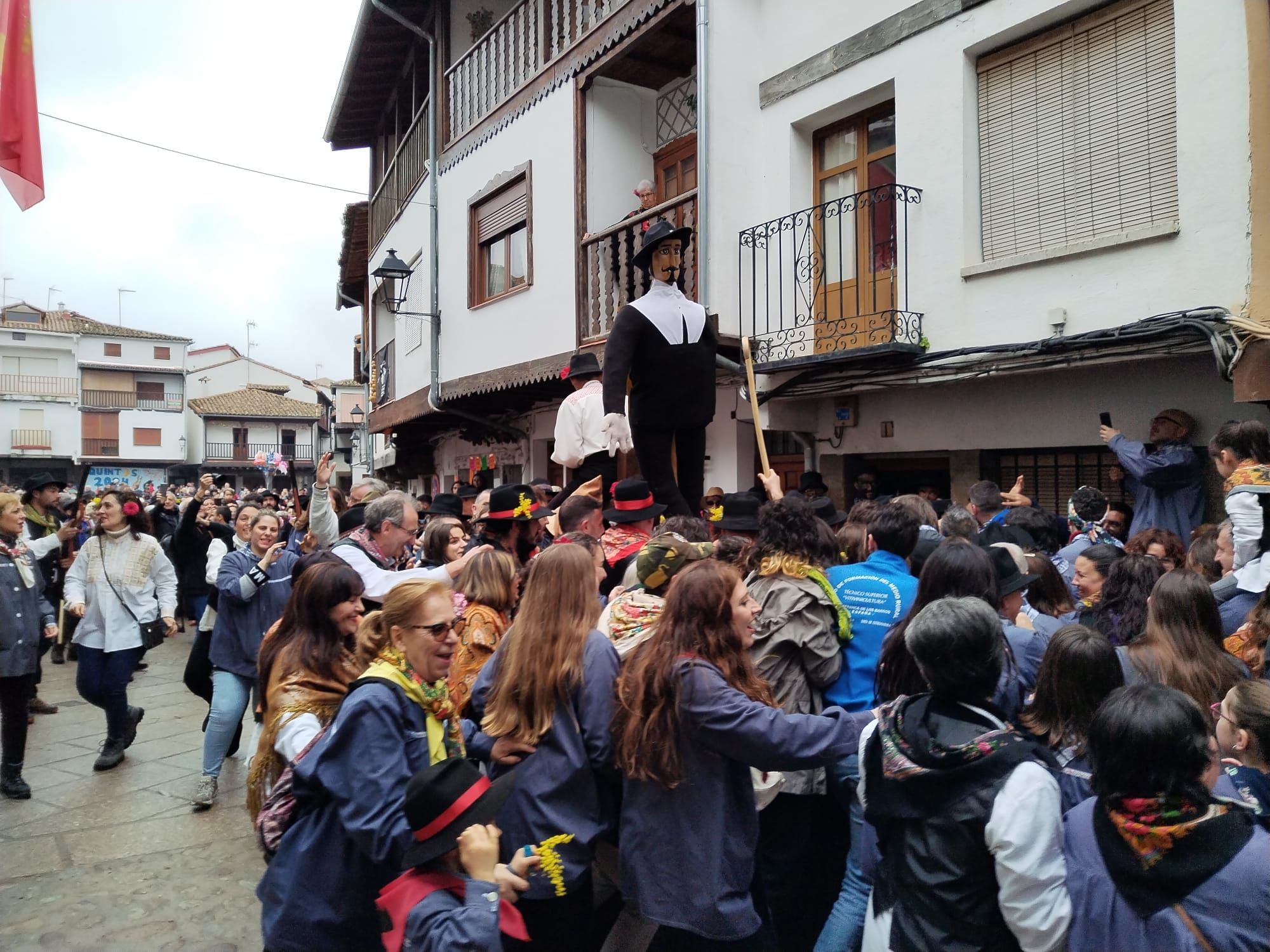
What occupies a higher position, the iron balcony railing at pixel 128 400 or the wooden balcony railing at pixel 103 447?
the iron balcony railing at pixel 128 400

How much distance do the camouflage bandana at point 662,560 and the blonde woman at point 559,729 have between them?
1.36ft

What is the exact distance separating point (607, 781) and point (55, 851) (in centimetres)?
376

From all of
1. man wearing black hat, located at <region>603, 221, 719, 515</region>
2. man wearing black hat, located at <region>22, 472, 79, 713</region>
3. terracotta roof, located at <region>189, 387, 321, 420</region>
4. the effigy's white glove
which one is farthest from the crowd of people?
terracotta roof, located at <region>189, 387, 321, 420</region>

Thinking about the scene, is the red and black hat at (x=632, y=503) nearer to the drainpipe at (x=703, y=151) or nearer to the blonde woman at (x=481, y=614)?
the blonde woman at (x=481, y=614)

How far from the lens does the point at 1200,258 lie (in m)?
6.13

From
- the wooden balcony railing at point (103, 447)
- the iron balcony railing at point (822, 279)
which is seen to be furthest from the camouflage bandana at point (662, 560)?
the wooden balcony railing at point (103, 447)

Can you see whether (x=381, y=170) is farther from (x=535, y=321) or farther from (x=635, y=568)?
(x=635, y=568)

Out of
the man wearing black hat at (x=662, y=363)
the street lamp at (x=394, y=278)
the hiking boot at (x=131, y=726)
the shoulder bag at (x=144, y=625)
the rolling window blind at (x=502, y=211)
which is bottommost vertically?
the hiking boot at (x=131, y=726)

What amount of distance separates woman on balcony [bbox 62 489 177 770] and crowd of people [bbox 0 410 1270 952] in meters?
2.75

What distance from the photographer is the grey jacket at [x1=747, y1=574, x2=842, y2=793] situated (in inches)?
125

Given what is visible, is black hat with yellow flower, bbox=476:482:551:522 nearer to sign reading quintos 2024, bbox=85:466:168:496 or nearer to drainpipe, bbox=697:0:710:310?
drainpipe, bbox=697:0:710:310

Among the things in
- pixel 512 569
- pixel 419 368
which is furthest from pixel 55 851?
pixel 419 368

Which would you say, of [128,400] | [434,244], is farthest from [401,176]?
[128,400]

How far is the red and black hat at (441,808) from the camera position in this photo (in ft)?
6.73
